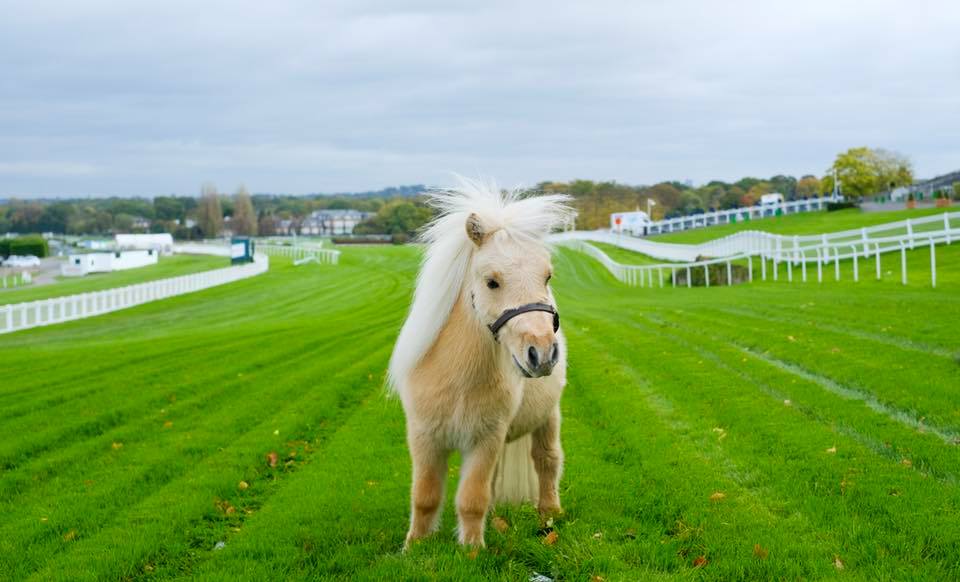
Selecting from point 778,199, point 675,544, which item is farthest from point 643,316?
point 778,199

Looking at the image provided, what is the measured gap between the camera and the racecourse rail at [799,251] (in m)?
25.8

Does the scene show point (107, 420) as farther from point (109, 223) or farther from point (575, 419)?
point (109, 223)

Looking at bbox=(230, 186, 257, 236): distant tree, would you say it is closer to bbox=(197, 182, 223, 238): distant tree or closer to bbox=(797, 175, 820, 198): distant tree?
bbox=(197, 182, 223, 238): distant tree

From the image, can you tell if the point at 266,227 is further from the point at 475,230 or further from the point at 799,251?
the point at 475,230

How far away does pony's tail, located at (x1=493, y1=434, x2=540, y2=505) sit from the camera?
6.55 meters

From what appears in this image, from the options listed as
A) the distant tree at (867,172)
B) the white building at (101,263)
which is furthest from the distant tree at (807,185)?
the white building at (101,263)

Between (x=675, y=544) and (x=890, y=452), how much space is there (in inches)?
118

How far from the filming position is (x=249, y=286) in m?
46.8

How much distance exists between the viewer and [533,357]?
4617 mm

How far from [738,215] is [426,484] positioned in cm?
7561

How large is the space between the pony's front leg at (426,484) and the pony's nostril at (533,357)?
1.18 metres

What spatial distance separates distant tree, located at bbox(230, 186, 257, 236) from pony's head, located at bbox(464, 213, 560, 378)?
18437cm

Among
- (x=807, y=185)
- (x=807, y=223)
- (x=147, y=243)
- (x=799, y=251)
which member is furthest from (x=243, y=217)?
(x=799, y=251)

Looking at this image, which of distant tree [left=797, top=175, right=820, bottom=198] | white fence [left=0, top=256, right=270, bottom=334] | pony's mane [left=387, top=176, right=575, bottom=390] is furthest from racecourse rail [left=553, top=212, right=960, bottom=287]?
distant tree [left=797, top=175, right=820, bottom=198]
